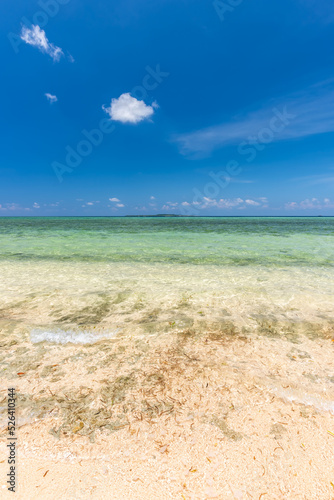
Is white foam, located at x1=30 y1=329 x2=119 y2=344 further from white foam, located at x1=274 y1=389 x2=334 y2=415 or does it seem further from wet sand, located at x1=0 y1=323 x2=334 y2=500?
white foam, located at x1=274 y1=389 x2=334 y2=415

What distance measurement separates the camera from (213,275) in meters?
10.7

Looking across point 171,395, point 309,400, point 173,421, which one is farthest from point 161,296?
point 309,400

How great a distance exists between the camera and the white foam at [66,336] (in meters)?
4.88

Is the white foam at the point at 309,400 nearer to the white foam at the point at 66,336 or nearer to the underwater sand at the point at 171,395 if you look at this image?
the underwater sand at the point at 171,395

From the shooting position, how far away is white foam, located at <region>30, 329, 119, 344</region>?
16.0ft

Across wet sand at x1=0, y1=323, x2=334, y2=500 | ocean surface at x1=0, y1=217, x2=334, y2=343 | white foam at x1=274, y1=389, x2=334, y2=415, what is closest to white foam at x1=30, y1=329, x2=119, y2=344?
ocean surface at x1=0, y1=217, x2=334, y2=343

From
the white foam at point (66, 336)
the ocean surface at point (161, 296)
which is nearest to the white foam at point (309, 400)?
the ocean surface at point (161, 296)

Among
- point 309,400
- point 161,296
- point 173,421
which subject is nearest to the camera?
point 173,421

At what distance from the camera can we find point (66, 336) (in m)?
5.12

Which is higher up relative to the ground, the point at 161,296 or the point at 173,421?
the point at 173,421

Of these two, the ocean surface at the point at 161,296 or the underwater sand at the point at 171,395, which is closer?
the underwater sand at the point at 171,395

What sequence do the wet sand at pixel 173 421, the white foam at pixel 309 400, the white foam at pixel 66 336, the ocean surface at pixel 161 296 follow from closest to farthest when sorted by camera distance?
1. the wet sand at pixel 173 421
2. the white foam at pixel 309 400
3. the white foam at pixel 66 336
4. the ocean surface at pixel 161 296

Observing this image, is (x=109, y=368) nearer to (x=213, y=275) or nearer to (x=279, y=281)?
(x=213, y=275)

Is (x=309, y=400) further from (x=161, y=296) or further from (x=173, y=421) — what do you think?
(x=161, y=296)
